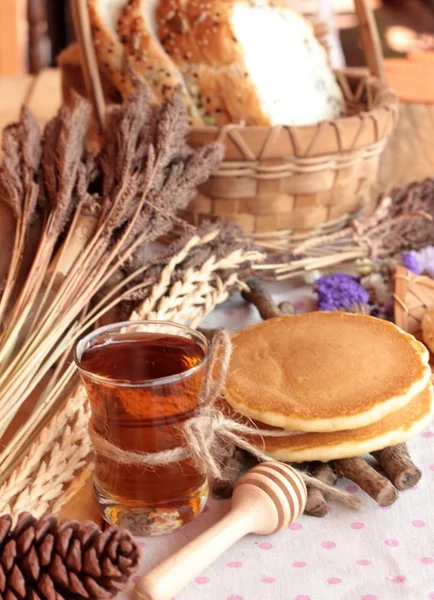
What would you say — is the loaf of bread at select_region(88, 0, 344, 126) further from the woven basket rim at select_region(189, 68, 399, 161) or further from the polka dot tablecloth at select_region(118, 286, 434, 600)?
the polka dot tablecloth at select_region(118, 286, 434, 600)

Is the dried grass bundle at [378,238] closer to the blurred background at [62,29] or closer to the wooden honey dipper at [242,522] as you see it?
the wooden honey dipper at [242,522]

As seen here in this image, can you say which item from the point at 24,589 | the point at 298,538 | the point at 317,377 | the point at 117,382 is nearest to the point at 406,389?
the point at 317,377

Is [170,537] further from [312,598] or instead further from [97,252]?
[97,252]

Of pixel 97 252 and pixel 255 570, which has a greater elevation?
pixel 97 252

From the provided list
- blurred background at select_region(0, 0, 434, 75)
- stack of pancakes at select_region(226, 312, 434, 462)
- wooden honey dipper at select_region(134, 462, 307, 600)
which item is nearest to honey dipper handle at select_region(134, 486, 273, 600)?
wooden honey dipper at select_region(134, 462, 307, 600)

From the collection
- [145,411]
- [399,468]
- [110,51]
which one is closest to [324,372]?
[399,468]

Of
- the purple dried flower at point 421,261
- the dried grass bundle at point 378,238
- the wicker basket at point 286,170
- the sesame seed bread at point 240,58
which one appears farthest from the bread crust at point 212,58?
the purple dried flower at point 421,261
